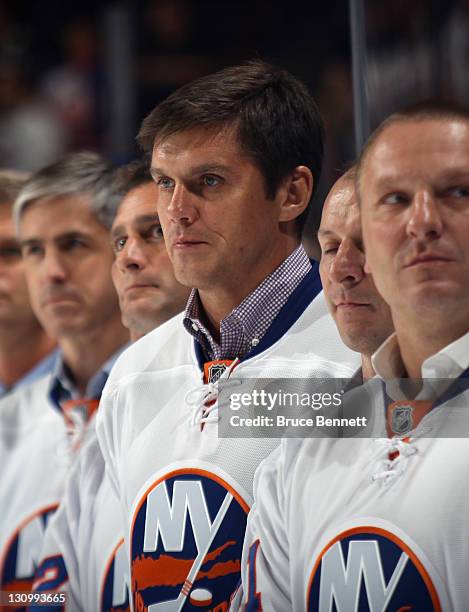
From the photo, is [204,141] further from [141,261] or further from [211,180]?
[141,261]

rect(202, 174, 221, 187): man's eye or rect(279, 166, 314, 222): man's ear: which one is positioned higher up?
rect(202, 174, 221, 187): man's eye

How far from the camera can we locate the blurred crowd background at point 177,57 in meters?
1.25

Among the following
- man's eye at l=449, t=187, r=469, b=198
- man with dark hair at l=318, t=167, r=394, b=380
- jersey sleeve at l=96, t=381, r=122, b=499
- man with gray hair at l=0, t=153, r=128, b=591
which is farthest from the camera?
man with gray hair at l=0, t=153, r=128, b=591

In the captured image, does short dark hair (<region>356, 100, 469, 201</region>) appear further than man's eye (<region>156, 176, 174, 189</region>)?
No

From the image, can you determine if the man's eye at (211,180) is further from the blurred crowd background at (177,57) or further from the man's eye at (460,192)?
the man's eye at (460,192)

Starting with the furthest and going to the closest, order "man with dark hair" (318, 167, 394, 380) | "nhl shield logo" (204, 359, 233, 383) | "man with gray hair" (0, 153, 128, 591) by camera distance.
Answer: "man with gray hair" (0, 153, 128, 591) → "nhl shield logo" (204, 359, 233, 383) → "man with dark hair" (318, 167, 394, 380)

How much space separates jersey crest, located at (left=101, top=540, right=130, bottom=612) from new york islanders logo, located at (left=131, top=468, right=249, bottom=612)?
11 centimetres

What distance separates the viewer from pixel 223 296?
1278 millimetres

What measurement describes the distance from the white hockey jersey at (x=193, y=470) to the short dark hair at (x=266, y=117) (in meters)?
0.16

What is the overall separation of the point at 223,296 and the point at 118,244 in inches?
8.5

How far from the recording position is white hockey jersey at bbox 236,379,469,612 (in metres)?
1.08

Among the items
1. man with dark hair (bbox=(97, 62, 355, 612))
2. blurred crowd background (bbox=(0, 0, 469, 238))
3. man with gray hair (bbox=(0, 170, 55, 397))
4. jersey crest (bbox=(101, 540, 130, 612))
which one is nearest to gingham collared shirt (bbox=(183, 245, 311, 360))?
man with dark hair (bbox=(97, 62, 355, 612))

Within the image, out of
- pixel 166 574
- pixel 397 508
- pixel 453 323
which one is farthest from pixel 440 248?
pixel 166 574

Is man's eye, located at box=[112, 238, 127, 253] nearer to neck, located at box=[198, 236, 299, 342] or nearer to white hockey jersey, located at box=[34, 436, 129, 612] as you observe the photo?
neck, located at box=[198, 236, 299, 342]
